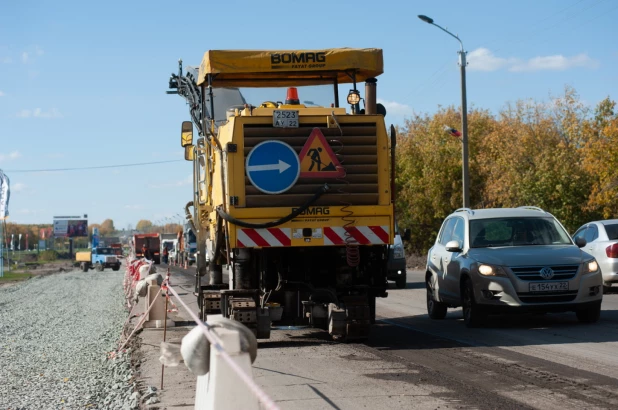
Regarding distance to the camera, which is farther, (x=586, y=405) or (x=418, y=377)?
(x=418, y=377)

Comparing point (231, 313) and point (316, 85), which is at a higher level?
point (316, 85)

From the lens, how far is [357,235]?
11.2m

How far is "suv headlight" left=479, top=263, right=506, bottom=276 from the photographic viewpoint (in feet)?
40.4

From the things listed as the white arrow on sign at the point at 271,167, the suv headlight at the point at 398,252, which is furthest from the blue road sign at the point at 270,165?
the suv headlight at the point at 398,252

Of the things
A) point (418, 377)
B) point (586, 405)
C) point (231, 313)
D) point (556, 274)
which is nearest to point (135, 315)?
point (231, 313)

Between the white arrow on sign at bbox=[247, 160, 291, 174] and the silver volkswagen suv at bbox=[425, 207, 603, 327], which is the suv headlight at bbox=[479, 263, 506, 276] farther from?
the white arrow on sign at bbox=[247, 160, 291, 174]

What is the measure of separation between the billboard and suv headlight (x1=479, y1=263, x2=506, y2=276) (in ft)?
529

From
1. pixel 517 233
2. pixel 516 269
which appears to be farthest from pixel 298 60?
pixel 517 233

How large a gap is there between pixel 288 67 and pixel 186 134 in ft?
7.58

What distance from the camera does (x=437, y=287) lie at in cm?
1456

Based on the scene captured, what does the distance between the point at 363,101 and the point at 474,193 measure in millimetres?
48569

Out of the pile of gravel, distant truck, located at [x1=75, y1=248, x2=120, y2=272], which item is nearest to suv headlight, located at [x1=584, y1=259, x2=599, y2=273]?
the pile of gravel

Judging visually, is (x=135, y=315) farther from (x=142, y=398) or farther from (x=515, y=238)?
(x=142, y=398)

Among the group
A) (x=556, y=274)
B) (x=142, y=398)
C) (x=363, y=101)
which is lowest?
(x=142, y=398)
